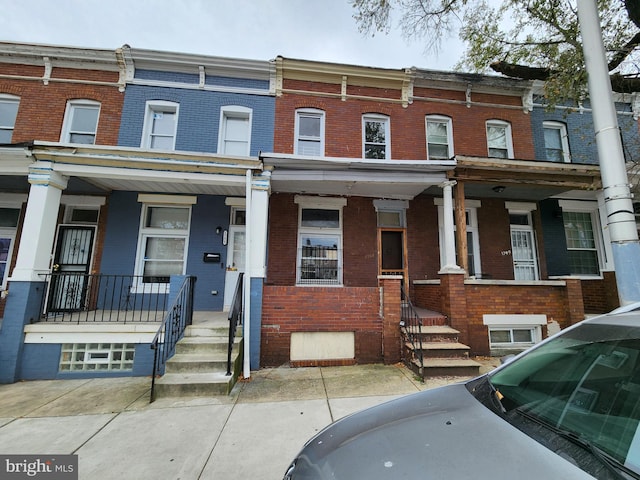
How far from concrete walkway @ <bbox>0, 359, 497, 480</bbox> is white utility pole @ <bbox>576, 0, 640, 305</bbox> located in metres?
3.01

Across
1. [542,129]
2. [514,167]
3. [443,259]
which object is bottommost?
Answer: [443,259]

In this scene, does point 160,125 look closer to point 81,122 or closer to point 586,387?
point 81,122

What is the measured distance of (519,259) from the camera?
338 inches

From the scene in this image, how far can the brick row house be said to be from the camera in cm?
579

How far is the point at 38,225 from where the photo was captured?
5535 mm

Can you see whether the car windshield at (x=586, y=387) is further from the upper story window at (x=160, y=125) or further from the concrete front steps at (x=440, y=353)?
the upper story window at (x=160, y=125)

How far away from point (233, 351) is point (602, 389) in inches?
195

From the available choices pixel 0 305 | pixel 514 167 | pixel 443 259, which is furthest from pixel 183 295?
pixel 514 167

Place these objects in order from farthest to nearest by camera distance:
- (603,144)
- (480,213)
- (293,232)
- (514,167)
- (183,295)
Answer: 1. (480,213)
2. (293,232)
3. (514,167)
4. (183,295)
5. (603,144)

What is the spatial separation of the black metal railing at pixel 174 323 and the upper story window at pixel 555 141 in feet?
35.8

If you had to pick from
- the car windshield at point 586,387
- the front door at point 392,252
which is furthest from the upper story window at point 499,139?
the car windshield at point 586,387

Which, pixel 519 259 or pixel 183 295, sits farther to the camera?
pixel 519 259

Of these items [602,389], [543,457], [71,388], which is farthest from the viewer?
[71,388]

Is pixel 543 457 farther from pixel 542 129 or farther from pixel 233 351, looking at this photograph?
pixel 542 129
